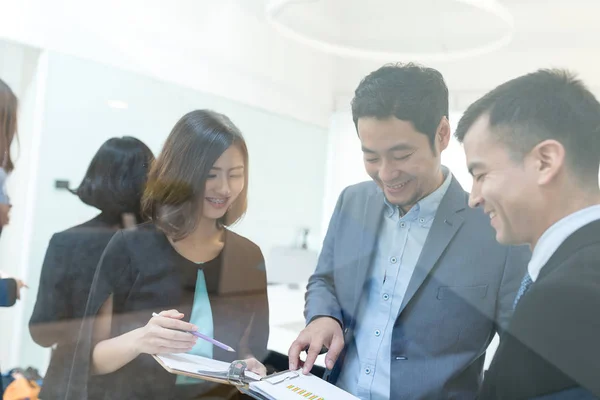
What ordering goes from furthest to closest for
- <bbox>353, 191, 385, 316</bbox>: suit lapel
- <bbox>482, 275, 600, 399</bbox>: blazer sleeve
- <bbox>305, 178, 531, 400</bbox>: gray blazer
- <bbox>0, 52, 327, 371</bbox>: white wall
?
<bbox>0, 52, 327, 371</bbox>: white wall → <bbox>353, 191, 385, 316</bbox>: suit lapel → <bbox>305, 178, 531, 400</bbox>: gray blazer → <bbox>482, 275, 600, 399</bbox>: blazer sleeve

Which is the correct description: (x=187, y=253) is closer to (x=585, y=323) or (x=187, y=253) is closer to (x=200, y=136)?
(x=200, y=136)

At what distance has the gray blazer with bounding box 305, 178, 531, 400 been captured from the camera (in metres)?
1.09

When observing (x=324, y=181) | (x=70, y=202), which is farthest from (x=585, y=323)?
(x=70, y=202)

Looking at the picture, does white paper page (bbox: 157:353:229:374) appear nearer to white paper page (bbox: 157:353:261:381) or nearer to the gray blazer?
white paper page (bbox: 157:353:261:381)

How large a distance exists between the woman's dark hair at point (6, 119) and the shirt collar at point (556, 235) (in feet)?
3.98

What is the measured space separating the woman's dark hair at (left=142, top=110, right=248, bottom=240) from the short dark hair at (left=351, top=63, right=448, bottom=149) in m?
0.37

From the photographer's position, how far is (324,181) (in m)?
1.36

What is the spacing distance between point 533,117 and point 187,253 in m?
0.89

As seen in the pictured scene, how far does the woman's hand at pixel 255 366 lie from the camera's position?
132 cm

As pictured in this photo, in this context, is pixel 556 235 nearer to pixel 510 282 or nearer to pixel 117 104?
pixel 510 282

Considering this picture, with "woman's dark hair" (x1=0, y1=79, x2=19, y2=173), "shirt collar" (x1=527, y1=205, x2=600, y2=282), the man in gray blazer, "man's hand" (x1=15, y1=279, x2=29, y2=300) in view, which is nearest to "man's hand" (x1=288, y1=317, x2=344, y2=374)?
the man in gray blazer

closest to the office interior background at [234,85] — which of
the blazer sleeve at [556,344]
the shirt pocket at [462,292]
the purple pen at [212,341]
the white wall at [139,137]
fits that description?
the white wall at [139,137]

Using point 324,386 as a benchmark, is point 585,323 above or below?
above

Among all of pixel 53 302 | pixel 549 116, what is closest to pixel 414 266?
pixel 549 116
